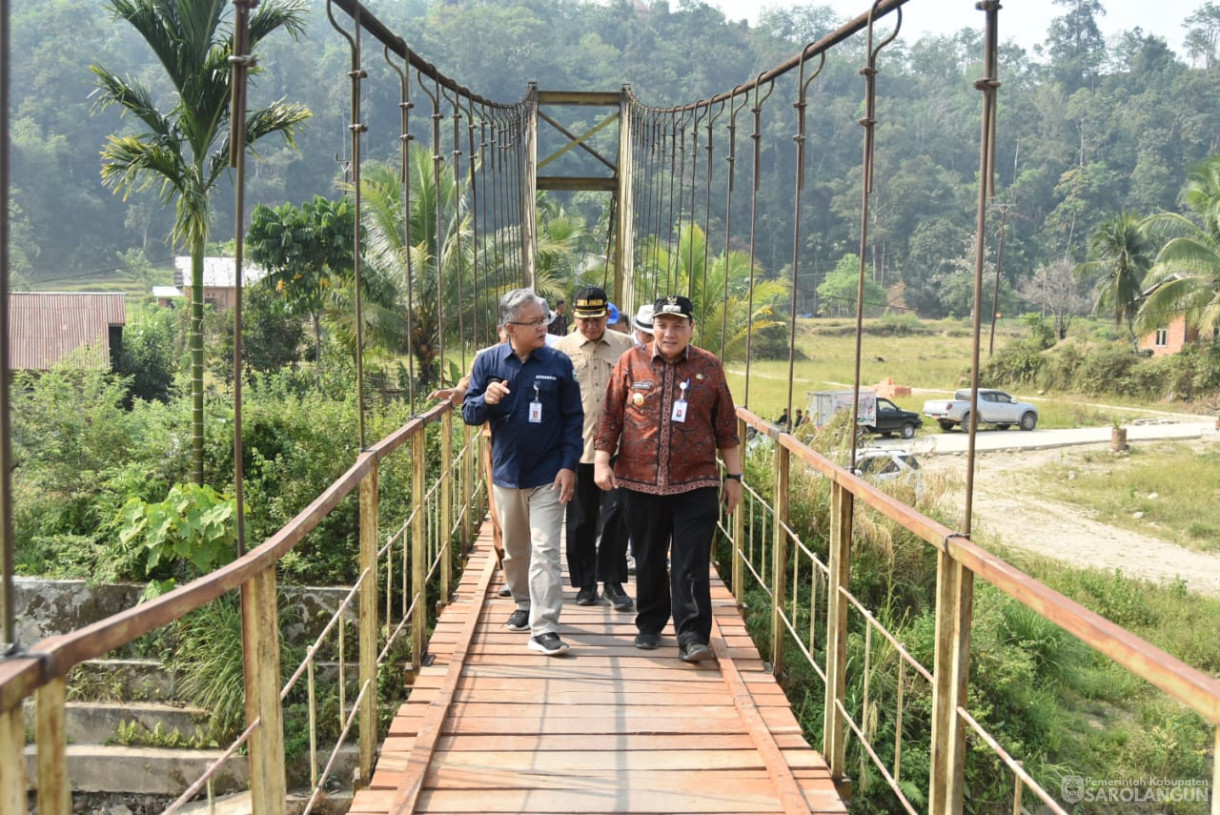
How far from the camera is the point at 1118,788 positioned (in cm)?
781

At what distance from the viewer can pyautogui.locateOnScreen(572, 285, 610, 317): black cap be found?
3988 mm

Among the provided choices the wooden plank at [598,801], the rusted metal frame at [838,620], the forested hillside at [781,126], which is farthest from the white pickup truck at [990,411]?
the wooden plank at [598,801]

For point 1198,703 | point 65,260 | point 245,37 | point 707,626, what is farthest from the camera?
point 65,260

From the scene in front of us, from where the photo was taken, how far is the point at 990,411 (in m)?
25.0

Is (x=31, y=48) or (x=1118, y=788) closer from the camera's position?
(x=1118, y=788)

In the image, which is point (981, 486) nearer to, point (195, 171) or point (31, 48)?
point (195, 171)

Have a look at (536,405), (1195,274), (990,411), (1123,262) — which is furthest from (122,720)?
(1123,262)

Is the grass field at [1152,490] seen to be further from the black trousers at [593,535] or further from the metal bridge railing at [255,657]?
the metal bridge railing at [255,657]

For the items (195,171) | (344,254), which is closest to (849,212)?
(344,254)

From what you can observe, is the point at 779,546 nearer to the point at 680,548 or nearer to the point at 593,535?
the point at 680,548

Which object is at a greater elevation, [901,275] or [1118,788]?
[901,275]

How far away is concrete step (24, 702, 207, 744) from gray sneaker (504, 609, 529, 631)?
15.5 feet

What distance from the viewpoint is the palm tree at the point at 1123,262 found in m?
31.7

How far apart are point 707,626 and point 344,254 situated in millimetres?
13755
